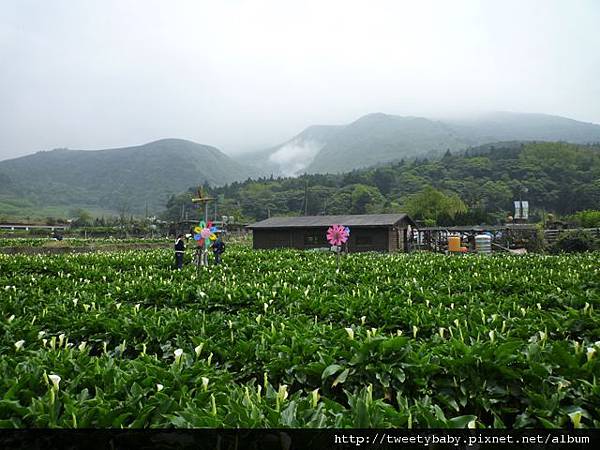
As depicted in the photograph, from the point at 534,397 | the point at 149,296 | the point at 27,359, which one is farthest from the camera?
the point at 149,296

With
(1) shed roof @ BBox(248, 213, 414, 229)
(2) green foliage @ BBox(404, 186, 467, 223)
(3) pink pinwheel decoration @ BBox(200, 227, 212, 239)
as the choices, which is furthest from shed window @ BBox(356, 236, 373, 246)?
(2) green foliage @ BBox(404, 186, 467, 223)

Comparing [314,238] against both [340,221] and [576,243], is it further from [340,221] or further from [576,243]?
[576,243]

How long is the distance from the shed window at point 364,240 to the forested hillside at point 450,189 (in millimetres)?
36519

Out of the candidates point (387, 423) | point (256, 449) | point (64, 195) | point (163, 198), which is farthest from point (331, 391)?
point (64, 195)

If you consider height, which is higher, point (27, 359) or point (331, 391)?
point (27, 359)

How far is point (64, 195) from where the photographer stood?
579 ft

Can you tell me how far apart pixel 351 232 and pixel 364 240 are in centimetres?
108

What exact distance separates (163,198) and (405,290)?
174404 millimetres

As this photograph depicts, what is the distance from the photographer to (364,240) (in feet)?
97.0

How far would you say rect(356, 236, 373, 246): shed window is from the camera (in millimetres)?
29341

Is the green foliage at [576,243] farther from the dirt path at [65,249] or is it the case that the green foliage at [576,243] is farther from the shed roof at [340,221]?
the dirt path at [65,249]

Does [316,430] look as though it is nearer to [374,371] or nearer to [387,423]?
[387,423]

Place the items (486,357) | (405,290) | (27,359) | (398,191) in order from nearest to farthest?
(486,357)
(27,359)
(405,290)
(398,191)

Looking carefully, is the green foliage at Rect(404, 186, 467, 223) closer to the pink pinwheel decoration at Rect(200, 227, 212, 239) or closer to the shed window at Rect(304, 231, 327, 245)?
the shed window at Rect(304, 231, 327, 245)
